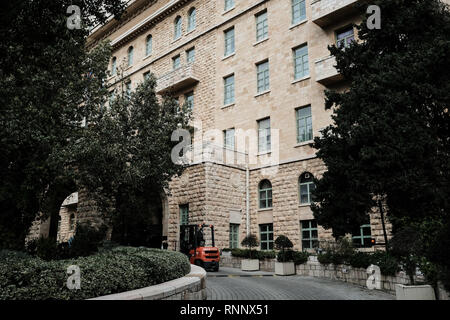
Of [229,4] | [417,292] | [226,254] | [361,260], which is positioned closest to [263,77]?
[229,4]

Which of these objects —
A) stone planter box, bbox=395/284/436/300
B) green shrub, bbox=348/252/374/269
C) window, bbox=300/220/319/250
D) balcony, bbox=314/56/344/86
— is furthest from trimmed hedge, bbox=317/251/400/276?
balcony, bbox=314/56/344/86

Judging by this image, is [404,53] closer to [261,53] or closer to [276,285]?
[276,285]

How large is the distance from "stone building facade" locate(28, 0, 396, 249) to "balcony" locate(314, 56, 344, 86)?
2.1 inches

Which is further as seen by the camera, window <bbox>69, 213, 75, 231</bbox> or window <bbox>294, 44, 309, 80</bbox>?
window <bbox>69, 213, 75, 231</bbox>

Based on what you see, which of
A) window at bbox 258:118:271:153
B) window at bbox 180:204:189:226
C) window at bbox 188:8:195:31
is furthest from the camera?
window at bbox 188:8:195:31

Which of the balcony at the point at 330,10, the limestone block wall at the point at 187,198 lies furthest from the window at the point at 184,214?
the balcony at the point at 330,10

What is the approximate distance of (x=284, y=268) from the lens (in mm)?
15539

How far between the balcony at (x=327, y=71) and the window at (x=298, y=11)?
166 inches

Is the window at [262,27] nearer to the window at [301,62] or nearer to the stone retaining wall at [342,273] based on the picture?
the window at [301,62]

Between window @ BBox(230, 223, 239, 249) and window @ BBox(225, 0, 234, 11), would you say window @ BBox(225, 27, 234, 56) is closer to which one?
window @ BBox(225, 0, 234, 11)

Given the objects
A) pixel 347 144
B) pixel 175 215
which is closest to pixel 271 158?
pixel 175 215

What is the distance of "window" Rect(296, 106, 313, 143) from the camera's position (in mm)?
20625

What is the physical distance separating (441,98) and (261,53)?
14101 mm

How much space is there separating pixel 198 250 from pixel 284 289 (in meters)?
5.66
